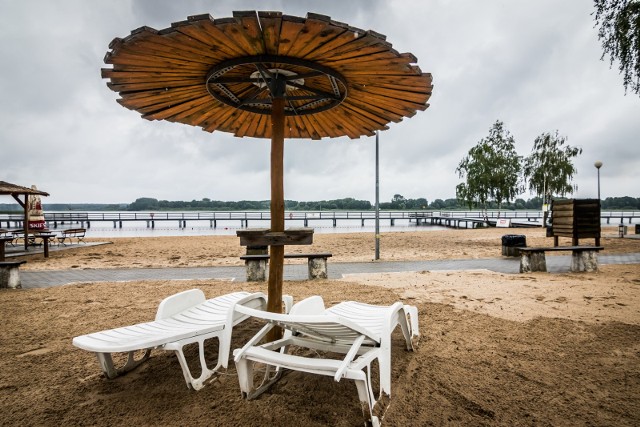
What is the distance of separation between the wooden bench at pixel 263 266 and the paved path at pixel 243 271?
1.07 feet

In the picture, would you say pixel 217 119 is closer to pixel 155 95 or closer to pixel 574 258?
pixel 155 95

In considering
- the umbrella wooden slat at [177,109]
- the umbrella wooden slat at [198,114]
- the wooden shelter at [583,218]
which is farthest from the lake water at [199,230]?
the umbrella wooden slat at [177,109]

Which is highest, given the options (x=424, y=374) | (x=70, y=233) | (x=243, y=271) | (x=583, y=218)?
(x=583, y=218)

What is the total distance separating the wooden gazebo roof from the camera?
1963 mm

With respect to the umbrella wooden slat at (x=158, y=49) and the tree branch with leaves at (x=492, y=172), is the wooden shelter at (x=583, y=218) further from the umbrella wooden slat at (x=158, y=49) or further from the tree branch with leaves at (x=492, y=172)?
the tree branch with leaves at (x=492, y=172)

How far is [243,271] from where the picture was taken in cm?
820

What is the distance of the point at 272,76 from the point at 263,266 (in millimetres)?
4836

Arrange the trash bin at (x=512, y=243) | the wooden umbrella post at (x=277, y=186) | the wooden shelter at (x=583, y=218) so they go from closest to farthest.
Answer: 1. the wooden umbrella post at (x=277, y=186)
2. the wooden shelter at (x=583, y=218)
3. the trash bin at (x=512, y=243)

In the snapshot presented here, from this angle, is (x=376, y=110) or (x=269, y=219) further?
(x=269, y=219)

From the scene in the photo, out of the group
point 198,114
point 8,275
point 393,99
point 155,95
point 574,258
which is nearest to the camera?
point 155,95

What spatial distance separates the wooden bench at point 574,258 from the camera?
287 inches

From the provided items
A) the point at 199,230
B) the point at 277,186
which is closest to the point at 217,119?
the point at 277,186

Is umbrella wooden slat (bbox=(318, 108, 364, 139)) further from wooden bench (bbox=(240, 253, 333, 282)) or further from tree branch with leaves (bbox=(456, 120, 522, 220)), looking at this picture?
tree branch with leaves (bbox=(456, 120, 522, 220))

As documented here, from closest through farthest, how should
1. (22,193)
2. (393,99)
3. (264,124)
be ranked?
(393,99) < (264,124) < (22,193)
